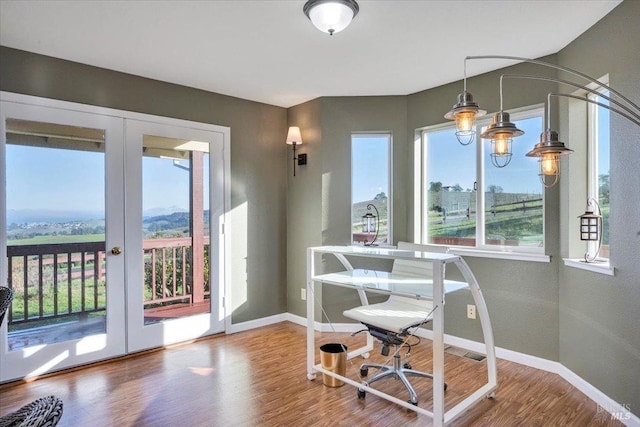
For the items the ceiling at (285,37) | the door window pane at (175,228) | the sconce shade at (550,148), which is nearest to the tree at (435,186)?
the ceiling at (285,37)

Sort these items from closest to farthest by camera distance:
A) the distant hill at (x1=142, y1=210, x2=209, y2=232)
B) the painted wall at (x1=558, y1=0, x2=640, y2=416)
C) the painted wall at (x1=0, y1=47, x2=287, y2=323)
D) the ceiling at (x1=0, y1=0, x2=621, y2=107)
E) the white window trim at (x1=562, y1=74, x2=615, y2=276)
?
the painted wall at (x1=558, y1=0, x2=640, y2=416) → the ceiling at (x1=0, y1=0, x2=621, y2=107) → the white window trim at (x1=562, y1=74, x2=615, y2=276) → the painted wall at (x1=0, y1=47, x2=287, y2=323) → the distant hill at (x1=142, y1=210, x2=209, y2=232)

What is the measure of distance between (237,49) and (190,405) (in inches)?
101

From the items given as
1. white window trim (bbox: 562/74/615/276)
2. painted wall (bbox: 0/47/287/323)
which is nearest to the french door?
painted wall (bbox: 0/47/287/323)

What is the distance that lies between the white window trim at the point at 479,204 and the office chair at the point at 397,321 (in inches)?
10.5

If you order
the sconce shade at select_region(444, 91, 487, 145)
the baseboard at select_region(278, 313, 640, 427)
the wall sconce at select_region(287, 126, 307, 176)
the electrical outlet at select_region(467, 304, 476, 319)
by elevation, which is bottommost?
the baseboard at select_region(278, 313, 640, 427)

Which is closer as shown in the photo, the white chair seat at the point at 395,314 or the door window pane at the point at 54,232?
the white chair seat at the point at 395,314

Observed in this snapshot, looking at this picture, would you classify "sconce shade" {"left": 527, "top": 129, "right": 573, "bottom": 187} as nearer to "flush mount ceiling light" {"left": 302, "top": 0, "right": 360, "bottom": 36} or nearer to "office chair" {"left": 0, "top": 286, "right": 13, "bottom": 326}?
"flush mount ceiling light" {"left": 302, "top": 0, "right": 360, "bottom": 36}

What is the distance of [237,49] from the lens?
294 centimetres

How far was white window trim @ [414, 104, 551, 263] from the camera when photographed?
10.5 feet

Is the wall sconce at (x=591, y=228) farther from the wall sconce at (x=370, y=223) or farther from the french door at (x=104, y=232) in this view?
the french door at (x=104, y=232)

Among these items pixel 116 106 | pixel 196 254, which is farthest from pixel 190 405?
pixel 116 106

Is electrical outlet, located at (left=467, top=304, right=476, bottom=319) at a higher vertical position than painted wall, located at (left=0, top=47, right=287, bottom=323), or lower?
lower

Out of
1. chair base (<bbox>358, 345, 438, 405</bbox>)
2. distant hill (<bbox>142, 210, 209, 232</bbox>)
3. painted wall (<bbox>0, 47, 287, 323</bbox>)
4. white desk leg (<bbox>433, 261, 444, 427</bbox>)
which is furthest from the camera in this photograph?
distant hill (<bbox>142, 210, 209, 232</bbox>)

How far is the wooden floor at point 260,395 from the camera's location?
2373 mm
